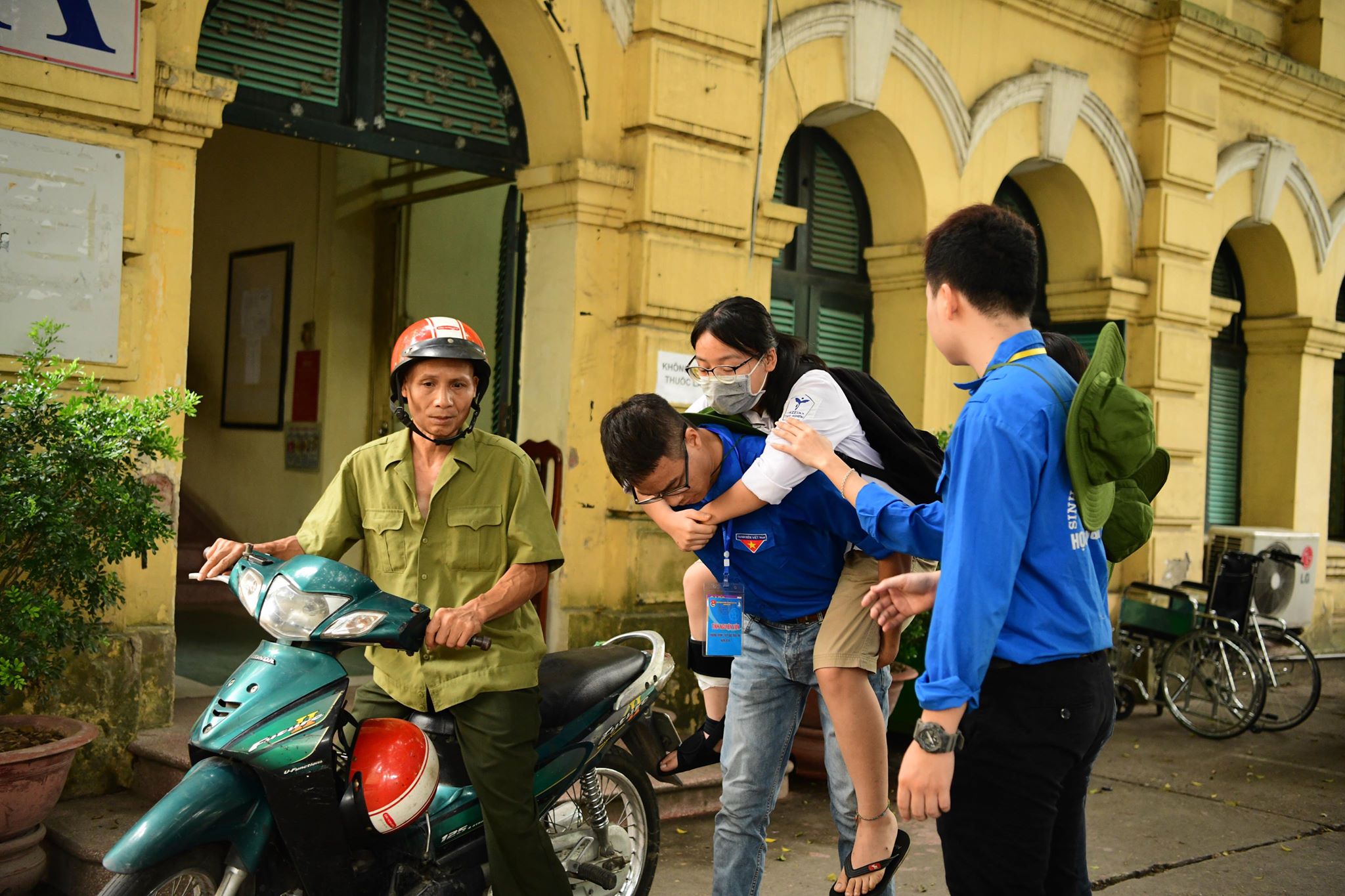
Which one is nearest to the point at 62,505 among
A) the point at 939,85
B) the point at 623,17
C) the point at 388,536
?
the point at 388,536

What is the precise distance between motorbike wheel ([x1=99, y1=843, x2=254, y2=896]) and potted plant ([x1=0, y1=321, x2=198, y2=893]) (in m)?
1.56

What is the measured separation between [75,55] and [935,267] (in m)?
3.89

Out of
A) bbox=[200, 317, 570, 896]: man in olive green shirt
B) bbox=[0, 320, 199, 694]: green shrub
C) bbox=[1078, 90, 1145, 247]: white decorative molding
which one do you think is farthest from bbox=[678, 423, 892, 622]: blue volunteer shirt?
bbox=[1078, 90, 1145, 247]: white decorative molding

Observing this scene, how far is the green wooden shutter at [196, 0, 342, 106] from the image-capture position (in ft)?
18.9

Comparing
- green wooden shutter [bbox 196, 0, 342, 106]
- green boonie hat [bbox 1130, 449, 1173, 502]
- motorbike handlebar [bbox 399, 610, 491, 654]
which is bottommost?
motorbike handlebar [bbox 399, 610, 491, 654]

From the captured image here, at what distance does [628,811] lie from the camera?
13.8 ft

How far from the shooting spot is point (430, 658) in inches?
137

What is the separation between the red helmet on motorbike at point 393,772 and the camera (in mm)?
3215

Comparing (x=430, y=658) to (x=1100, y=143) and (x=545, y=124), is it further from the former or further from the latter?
(x=1100, y=143)

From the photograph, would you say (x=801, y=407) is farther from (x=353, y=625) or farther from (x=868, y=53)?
(x=868, y=53)

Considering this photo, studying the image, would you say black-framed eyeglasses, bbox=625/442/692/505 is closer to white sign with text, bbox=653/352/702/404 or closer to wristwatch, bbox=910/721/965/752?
wristwatch, bbox=910/721/965/752

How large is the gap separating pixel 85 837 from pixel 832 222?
611 centimetres

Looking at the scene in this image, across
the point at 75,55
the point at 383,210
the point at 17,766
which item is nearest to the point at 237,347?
the point at 383,210

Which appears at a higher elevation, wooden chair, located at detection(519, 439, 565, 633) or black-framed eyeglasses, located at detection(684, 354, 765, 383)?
black-framed eyeglasses, located at detection(684, 354, 765, 383)
